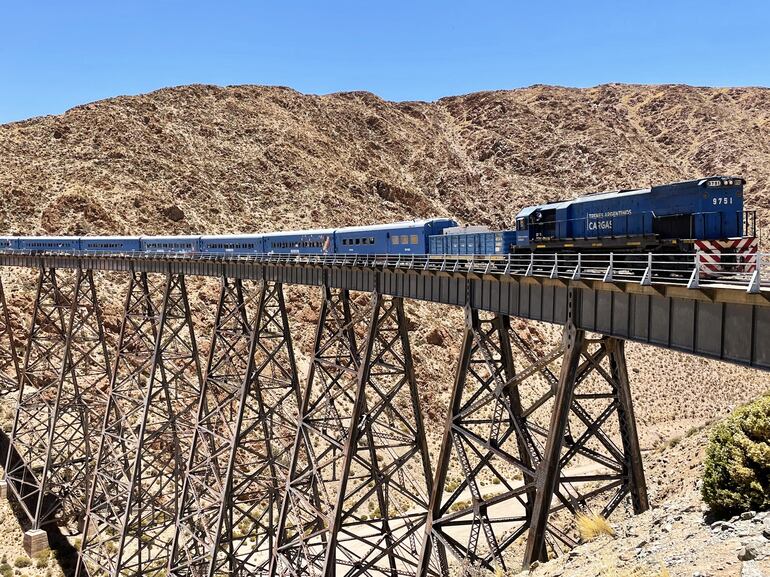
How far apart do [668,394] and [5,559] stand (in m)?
46.5

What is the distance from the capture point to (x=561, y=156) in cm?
8181

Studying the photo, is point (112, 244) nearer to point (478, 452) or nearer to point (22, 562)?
point (22, 562)

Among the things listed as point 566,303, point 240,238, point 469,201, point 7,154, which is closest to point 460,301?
point 566,303

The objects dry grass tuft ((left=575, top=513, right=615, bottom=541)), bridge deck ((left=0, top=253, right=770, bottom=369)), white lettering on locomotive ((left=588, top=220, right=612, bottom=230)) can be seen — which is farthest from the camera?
white lettering on locomotive ((left=588, top=220, right=612, bottom=230))

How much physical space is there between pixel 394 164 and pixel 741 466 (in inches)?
2836

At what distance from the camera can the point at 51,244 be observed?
3609 cm

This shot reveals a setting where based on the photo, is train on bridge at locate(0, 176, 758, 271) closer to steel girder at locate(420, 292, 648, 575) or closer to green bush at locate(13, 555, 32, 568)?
steel girder at locate(420, 292, 648, 575)

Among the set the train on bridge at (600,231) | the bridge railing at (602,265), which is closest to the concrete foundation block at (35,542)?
the bridge railing at (602,265)

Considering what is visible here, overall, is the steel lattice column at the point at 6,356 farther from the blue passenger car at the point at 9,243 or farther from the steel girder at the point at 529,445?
the steel girder at the point at 529,445

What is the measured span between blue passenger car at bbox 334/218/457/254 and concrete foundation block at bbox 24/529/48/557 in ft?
64.4

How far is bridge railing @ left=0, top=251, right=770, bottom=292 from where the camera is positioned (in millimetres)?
8625

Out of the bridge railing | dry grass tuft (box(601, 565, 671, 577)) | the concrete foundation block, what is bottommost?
the concrete foundation block

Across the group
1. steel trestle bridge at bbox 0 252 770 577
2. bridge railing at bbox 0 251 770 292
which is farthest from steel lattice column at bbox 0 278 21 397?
bridge railing at bbox 0 251 770 292

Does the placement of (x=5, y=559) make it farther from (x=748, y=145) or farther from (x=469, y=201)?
(x=748, y=145)
